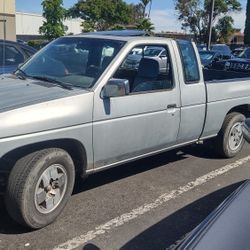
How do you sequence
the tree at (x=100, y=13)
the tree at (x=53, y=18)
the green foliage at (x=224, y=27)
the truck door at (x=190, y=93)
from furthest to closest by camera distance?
the tree at (x=100, y=13), the green foliage at (x=224, y=27), the tree at (x=53, y=18), the truck door at (x=190, y=93)

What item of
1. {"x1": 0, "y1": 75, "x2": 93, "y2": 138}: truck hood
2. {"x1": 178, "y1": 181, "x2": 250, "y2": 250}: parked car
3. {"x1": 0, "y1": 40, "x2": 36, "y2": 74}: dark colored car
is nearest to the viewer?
{"x1": 178, "y1": 181, "x2": 250, "y2": 250}: parked car

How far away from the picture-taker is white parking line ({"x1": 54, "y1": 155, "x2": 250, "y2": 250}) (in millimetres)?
4082

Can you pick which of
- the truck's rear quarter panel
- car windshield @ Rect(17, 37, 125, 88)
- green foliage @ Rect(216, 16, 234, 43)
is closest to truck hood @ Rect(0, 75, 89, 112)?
car windshield @ Rect(17, 37, 125, 88)

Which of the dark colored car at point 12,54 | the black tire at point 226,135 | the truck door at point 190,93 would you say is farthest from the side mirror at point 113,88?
the dark colored car at point 12,54

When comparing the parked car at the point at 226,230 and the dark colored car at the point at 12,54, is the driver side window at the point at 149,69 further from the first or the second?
the dark colored car at the point at 12,54

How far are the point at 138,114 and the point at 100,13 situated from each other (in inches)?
2018

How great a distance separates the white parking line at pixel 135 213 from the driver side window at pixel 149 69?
119 centimetres

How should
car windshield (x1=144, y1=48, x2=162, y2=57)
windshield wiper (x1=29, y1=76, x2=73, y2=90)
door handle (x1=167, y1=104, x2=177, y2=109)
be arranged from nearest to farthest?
windshield wiper (x1=29, y1=76, x2=73, y2=90), door handle (x1=167, y1=104, x2=177, y2=109), car windshield (x1=144, y1=48, x2=162, y2=57)

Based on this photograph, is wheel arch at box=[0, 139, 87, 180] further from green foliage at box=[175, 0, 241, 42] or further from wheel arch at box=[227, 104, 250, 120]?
green foliage at box=[175, 0, 241, 42]

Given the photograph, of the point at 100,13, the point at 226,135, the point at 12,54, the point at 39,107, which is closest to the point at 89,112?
the point at 39,107

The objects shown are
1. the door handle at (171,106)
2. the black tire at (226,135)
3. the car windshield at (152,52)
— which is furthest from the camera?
the black tire at (226,135)

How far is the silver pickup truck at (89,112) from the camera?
4043mm

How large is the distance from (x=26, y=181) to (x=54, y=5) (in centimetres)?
3519

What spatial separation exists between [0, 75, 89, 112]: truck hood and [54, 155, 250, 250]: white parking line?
127cm
